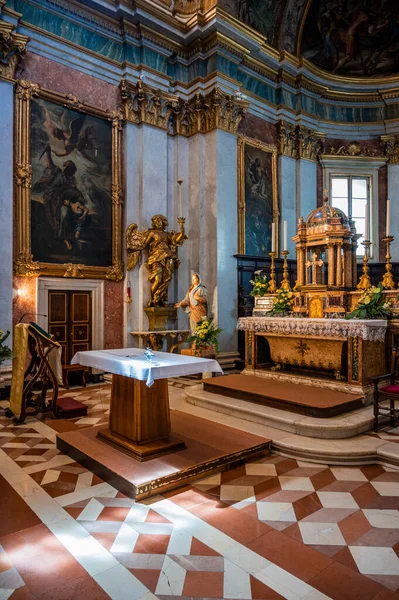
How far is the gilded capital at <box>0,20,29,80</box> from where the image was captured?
847 cm

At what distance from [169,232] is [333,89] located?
807 cm

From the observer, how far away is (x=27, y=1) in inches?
361

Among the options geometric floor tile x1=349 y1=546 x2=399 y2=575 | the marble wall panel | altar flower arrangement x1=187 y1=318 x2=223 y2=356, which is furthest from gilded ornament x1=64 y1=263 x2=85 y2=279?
geometric floor tile x1=349 y1=546 x2=399 y2=575

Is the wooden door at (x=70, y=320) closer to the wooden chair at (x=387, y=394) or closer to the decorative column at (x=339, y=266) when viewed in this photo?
the decorative column at (x=339, y=266)

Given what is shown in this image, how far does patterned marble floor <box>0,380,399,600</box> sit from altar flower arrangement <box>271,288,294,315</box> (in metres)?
4.10

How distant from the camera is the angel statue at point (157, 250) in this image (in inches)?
418

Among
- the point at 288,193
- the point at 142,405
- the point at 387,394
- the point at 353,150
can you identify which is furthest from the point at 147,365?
the point at 353,150

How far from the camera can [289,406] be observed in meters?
6.16

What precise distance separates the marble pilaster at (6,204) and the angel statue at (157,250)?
9.35ft

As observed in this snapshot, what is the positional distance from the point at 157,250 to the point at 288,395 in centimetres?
550

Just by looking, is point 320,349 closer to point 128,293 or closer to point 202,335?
point 202,335

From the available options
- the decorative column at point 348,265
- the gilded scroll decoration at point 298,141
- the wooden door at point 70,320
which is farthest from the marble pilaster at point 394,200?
the wooden door at point 70,320

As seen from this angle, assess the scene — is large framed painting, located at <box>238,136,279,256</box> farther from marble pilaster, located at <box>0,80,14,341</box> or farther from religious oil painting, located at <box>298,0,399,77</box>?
marble pilaster, located at <box>0,80,14,341</box>

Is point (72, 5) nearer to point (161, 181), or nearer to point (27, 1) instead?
point (27, 1)
